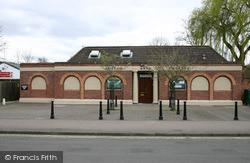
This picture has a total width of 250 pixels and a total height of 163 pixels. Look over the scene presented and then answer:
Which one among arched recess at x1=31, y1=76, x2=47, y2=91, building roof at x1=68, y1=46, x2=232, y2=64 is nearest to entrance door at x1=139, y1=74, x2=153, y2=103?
building roof at x1=68, y1=46, x2=232, y2=64

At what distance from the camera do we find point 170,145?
6969 mm

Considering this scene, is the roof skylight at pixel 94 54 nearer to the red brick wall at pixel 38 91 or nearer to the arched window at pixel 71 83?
the arched window at pixel 71 83

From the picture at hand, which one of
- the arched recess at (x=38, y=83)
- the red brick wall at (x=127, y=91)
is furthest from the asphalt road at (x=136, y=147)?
the arched recess at (x=38, y=83)

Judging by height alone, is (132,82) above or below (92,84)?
above

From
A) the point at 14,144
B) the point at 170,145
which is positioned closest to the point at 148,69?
the point at 170,145

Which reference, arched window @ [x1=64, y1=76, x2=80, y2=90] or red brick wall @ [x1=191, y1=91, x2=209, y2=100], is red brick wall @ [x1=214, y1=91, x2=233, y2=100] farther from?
arched window @ [x1=64, y1=76, x2=80, y2=90]

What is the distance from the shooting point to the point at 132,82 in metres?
20.1

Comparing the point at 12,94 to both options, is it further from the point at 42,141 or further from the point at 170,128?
the point at 170,128

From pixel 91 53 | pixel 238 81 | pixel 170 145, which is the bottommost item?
pixel 170 145

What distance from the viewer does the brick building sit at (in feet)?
62.0

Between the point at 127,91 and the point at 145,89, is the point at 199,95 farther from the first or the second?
the point at 127,91

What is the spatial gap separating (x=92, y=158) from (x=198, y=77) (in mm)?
15670

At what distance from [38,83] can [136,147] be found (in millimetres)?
16720

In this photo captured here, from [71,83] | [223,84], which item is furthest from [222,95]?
[71,83]
